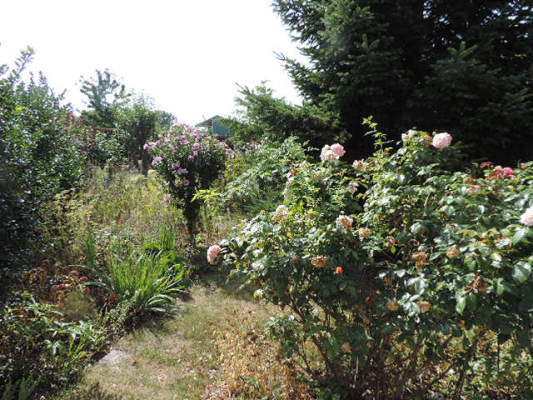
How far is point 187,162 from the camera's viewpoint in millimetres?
5477

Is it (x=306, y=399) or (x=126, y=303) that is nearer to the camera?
(x=306, y=399)

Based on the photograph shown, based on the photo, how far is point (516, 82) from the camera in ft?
11.3

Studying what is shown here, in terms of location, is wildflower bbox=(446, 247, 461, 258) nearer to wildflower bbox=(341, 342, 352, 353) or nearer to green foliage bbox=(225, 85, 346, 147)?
wildflower bbox=(341, 342, 352, 353)

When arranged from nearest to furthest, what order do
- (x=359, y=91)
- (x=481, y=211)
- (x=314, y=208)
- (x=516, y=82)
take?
(x=481, y=211)
(x=314, y=208)
(x=516, y=82)
(x=359, y=91)

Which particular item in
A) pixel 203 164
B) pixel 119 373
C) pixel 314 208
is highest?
pixel 203 164

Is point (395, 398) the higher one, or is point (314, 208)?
point (314, 208)

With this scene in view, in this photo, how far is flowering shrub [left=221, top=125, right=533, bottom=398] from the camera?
138cm

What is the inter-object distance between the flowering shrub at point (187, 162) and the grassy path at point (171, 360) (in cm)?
221

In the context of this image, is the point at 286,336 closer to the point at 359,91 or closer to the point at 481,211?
the point at 481,211

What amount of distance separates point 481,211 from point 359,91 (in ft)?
9.00

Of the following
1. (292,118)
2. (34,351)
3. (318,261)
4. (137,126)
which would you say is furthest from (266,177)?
(137,126)

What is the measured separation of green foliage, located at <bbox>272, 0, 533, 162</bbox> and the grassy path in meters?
2.60

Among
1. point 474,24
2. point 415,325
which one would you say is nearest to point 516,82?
point 474,24

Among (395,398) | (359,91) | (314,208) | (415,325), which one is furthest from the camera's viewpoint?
(359,91)
